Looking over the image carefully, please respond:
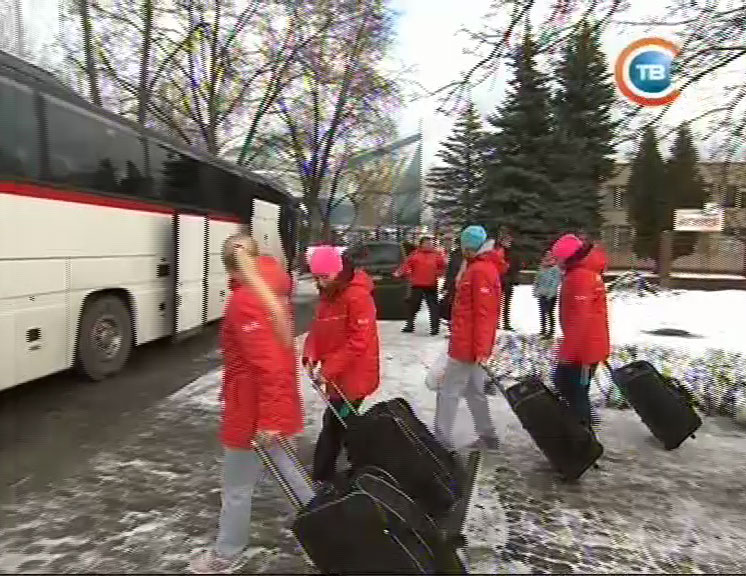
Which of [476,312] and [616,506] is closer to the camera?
[616,506]

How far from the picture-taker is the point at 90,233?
25.7ft

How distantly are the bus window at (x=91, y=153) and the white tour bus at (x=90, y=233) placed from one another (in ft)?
0.05

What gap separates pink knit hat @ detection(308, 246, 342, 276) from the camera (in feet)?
14.8

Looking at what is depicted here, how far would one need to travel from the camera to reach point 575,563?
12.5ft

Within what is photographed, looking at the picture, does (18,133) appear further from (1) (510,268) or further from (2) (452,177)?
(2) (452,177)

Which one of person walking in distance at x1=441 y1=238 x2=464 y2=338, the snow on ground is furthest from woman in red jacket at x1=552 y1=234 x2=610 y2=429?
person walking in distance at x1=441 y1=238 x2=464 y2=338

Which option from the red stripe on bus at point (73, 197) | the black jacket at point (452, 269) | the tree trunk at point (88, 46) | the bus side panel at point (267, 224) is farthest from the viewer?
the tree trunk at point (88, 46)

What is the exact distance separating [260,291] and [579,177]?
28.6 meters

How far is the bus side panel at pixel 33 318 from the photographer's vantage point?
6504 millimetres

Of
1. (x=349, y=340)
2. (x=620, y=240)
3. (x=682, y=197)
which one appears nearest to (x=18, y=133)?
(x=349, y=340)

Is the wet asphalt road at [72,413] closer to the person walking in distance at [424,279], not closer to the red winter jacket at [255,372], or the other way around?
the red winter jacket at [255,372]

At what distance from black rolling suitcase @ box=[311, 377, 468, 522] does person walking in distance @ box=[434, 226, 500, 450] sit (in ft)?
3.68

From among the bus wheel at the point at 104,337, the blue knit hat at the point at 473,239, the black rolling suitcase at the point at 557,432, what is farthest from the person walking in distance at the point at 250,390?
the bus wheel at the point at 104,337

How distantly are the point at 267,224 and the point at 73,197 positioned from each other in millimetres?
7658
